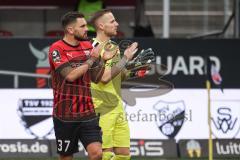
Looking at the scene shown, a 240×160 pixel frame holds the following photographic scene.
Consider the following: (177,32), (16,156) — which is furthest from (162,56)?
(177,32)

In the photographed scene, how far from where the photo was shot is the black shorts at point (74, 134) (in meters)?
8.78

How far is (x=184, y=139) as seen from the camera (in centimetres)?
1330

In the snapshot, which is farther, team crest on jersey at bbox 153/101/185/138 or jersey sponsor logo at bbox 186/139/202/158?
team crest on jersey at bbox 153/101/185/138

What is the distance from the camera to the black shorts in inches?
346

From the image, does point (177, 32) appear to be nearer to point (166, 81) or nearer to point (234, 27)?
point (234, 27)

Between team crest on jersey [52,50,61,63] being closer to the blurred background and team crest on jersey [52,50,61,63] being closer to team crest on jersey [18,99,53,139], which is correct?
the blurred background

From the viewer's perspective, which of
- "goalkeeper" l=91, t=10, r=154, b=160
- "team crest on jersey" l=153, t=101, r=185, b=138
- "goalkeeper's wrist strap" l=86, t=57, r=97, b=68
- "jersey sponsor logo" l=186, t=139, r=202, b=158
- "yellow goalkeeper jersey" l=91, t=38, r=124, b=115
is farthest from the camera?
"team crest on jersey" l=153, t=101, r=185, b=138

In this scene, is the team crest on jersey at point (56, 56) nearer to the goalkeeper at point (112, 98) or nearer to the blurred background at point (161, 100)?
the goalkeeper at point (112, 98)

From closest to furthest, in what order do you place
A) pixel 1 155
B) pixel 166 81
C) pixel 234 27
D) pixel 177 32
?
pixel 1 155 < pixel 166 81 < pixel 234 27 < pixel 177 32

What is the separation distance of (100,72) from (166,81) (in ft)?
16.2

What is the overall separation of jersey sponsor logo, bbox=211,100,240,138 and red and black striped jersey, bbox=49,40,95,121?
4.86m

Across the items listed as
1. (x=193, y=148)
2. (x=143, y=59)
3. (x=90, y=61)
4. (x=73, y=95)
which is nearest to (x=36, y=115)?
(x=193, y=148)

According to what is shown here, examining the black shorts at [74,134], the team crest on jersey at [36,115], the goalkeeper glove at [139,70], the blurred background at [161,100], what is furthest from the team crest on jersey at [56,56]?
the team crest on jersey at [36,115]

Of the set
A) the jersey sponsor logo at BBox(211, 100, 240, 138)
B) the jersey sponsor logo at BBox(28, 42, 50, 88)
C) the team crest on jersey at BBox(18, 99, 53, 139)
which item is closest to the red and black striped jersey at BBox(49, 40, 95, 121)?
the team crest on jersey at BBox(18, 99, 53, 139)
